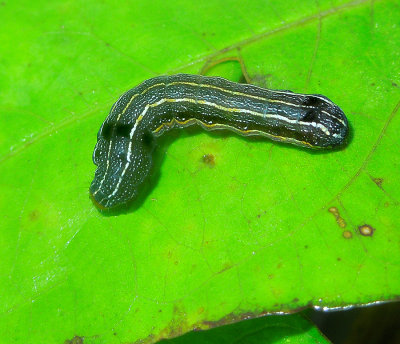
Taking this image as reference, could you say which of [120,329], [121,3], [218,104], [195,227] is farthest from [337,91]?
[120,329]

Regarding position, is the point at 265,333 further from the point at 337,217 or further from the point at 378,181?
the point at 378,181

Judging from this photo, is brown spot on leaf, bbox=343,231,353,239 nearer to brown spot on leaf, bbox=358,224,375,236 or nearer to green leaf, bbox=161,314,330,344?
brown spot on leaf, bbox=358,224,375,236

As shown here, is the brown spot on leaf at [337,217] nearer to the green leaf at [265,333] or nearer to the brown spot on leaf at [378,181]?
the brown spot on leaf at [378,181]

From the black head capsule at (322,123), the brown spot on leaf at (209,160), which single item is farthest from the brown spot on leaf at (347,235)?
the brown spot on leaf at (209,160)

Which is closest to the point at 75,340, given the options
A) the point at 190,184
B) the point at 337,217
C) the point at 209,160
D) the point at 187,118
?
the point at 190,184

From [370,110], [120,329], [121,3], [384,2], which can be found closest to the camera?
[120,329]

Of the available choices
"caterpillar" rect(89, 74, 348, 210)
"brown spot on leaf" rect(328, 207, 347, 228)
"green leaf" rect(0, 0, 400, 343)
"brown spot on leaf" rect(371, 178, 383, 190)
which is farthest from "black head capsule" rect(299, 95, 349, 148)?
"brown spot on leaf" rect(328, 207, 347, 228)

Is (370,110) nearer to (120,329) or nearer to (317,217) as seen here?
(317,217)
